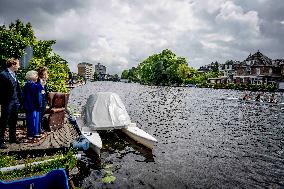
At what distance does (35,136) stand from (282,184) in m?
8.44

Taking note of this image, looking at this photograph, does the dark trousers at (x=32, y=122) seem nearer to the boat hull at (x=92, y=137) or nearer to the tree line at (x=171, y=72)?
the boat hull at (x=92, y=137)

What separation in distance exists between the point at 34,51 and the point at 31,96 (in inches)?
333

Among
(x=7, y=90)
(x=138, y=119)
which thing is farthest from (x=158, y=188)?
(x=138, y=119)

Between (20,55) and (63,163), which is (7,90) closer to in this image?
(63,163)

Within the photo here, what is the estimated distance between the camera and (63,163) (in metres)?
7.58

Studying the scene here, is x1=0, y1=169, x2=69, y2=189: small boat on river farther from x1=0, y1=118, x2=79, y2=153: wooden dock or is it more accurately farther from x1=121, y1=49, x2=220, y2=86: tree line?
x1=121, y1=49, x2=220, y2=86: tree line

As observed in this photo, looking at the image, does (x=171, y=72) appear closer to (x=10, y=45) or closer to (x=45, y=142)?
(x=10, y=45)

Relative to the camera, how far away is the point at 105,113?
1234 cm

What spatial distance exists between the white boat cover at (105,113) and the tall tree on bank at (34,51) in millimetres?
3826

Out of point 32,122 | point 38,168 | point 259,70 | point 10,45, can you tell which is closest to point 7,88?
point 32,122

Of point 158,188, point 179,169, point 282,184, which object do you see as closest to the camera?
point 158,188

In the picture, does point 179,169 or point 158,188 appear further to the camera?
point 179,169

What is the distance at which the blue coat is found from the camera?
819cm

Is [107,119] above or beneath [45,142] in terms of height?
above
